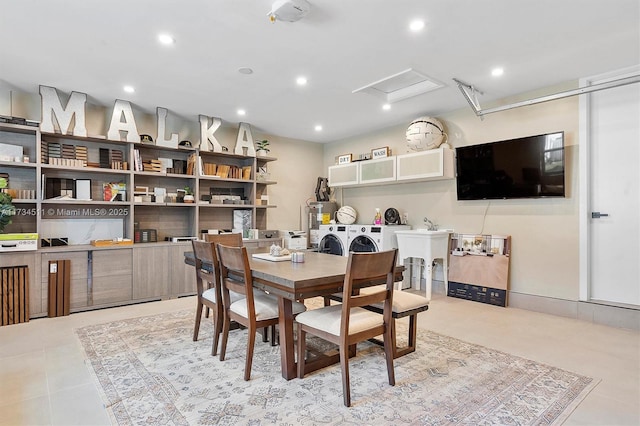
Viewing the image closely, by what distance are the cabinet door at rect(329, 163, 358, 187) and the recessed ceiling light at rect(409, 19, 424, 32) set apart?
3.13 metres

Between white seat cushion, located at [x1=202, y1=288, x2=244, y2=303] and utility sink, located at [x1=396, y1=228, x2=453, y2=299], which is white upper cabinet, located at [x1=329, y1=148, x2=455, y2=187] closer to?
utility sink, located at [x1=396, y1=228, x2=453, y2=299]

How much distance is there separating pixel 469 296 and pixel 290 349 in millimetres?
3146

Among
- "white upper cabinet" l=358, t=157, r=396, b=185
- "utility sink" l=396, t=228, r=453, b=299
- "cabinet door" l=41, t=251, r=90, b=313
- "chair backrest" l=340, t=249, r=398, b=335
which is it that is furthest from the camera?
"white upper cabinet" l=358, t=157, r=396, b=185

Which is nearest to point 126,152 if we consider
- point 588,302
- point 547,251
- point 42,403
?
point 42,403

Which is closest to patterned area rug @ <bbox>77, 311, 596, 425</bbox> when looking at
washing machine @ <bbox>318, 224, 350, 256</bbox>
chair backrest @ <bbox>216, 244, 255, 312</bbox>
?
chair backrest @ <bbox>216, 244, 255, 312</bbox>

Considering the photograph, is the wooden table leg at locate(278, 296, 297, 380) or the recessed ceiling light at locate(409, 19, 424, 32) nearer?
the wooden table leg at locate(278, 296, 297, 380)

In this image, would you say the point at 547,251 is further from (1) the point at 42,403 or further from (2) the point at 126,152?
(2) the point at 126,152

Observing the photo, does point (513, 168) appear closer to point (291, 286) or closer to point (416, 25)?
point (416, 25)

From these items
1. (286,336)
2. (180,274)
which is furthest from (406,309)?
(180,274)

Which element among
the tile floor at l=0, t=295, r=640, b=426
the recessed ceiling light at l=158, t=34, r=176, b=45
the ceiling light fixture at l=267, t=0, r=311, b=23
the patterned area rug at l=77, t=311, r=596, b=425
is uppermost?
the recessed ceiling light at l=158, t=34, r=176, b=45

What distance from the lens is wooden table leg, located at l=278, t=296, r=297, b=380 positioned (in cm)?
239

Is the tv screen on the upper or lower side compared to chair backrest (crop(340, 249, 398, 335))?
upper

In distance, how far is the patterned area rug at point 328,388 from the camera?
6.49ft

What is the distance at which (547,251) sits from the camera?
4.14 meters
